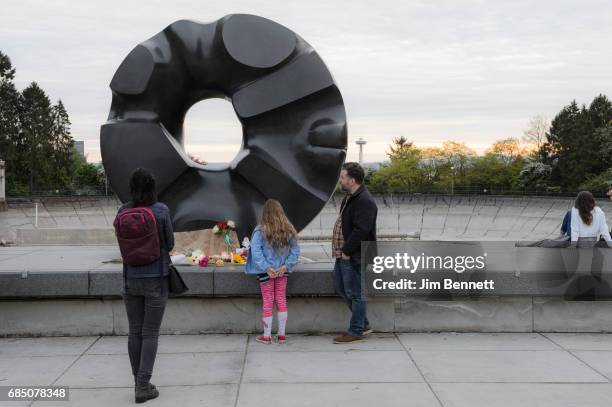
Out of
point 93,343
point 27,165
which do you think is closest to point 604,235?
point 93,343

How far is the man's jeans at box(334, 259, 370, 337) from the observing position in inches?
266

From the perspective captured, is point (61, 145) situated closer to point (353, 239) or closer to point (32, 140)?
point (32, 140)

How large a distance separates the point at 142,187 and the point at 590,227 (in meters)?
5.47

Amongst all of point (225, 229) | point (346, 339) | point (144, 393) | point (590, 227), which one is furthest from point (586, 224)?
point (144, 393)

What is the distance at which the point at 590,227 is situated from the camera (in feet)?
26.4

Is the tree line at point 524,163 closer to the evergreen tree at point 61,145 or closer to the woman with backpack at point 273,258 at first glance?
the evergreen tree at point 61,145

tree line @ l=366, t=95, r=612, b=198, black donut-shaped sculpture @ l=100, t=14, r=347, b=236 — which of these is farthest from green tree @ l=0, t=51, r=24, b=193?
black donut-shaped sculpture @ l=100, t=14, r=347, b=236

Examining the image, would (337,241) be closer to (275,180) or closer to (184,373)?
(184,373)

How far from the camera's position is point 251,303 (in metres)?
7.44

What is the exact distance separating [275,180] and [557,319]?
4090mm

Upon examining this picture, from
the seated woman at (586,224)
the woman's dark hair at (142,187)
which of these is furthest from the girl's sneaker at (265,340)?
the seated woman at (586,224)

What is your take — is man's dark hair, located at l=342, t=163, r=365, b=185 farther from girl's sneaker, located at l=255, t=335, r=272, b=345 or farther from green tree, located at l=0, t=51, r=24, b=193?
green tree, located at l=0, t=51, r=24, b=193

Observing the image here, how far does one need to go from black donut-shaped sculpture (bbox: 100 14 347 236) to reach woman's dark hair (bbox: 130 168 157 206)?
14.2ft

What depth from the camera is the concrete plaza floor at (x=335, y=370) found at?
5.17 m
